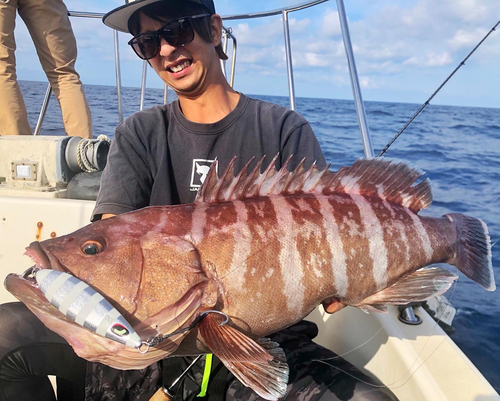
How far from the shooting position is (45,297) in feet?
3.60

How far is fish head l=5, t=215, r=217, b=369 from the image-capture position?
1.13 meters

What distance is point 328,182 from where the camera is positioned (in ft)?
5.08

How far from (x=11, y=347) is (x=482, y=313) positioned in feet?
14.7

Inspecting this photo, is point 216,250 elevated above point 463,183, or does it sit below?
above

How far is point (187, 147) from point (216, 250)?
883 mm

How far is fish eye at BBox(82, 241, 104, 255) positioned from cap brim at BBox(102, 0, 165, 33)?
4.00ft

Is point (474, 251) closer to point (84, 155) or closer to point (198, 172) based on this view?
point (198, 172)

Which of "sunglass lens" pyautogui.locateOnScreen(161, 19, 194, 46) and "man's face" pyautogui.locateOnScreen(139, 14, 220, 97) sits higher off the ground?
"sunglass lens" pyautogui.locateOnScreen(161, 19, 194, 46)

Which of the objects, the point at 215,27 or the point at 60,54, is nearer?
the point at 215,27

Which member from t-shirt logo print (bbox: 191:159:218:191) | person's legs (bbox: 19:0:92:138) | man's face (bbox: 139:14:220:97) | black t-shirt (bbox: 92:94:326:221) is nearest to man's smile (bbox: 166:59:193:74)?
man's face (bbox: 139:14:220:97)

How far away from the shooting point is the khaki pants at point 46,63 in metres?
3.52

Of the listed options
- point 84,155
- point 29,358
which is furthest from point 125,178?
point 84,155

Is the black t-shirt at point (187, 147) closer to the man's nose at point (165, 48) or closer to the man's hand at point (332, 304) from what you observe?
the man's nose at point (165, 48)

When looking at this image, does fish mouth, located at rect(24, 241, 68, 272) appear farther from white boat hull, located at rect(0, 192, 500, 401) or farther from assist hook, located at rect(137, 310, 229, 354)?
white boat hull, located at rect(0, 192, 500, 401)
